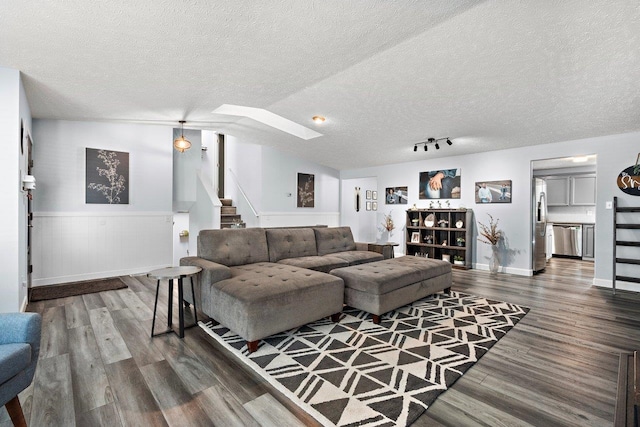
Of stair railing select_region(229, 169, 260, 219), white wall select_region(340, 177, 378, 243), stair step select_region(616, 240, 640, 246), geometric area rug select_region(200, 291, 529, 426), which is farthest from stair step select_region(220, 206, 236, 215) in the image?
stair step select_region(616, 240, 640, 246)

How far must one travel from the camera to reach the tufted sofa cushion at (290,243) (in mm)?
4152

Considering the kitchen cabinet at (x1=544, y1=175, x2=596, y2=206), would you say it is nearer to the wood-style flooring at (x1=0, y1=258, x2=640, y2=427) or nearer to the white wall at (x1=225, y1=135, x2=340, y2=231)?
the wood-style flooring at (x1=0, y1=258, x2=640, y2=427)

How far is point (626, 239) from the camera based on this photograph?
14.8 ft

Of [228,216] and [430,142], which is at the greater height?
[430,142]

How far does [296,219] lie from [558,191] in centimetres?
672

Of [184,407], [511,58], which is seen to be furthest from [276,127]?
[184,407]

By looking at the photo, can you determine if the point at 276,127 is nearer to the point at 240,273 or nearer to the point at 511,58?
the point at 240,273

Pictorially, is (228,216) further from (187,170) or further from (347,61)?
(347,61)

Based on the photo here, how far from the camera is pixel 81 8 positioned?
2139 mm

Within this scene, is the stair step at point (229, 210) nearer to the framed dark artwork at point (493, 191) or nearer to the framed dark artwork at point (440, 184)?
the framed dark artwork at point (440, 184)

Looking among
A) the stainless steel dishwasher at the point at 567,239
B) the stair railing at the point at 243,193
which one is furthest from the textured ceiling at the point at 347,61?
the stainless steel dishwasher at the point at 567,239

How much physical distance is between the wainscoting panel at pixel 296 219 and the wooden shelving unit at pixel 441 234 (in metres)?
2.59

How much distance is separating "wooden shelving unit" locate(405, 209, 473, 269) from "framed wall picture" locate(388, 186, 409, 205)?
470 millimetres

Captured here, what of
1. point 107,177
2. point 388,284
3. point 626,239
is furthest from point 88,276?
point 626,239
